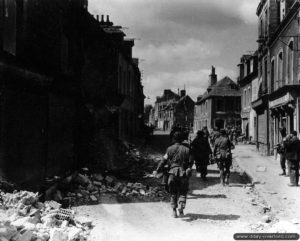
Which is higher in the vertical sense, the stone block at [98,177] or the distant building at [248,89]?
the distant building at [248,89]

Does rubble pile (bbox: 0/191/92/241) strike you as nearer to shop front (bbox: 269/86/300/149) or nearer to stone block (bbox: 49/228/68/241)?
stone block (bbox: 49/228/68/241)

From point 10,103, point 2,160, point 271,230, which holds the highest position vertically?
point 10,103

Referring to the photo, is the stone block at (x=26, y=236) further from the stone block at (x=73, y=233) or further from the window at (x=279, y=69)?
the window at (x=279, y=69)

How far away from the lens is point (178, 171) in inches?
300

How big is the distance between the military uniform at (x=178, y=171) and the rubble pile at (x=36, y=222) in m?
1.72

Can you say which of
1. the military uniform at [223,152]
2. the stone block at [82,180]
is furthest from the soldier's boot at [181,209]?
the military uniform at [223,152]

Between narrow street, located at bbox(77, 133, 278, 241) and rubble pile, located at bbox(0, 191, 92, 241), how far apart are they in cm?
36

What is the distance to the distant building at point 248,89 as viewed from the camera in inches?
1281

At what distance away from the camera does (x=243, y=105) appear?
37.3 metres

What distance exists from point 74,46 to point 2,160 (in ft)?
21.2

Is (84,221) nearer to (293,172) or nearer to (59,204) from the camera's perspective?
(59,204)

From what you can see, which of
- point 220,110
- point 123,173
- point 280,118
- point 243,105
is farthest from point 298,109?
point 220,110

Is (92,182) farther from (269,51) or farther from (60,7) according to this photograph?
(269,51)

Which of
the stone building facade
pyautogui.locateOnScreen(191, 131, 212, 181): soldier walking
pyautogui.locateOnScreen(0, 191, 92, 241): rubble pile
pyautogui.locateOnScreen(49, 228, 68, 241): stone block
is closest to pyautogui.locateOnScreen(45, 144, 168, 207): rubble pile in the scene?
pyautogui.locateOnScreen(0, 191, 92, 241): rubble pile
